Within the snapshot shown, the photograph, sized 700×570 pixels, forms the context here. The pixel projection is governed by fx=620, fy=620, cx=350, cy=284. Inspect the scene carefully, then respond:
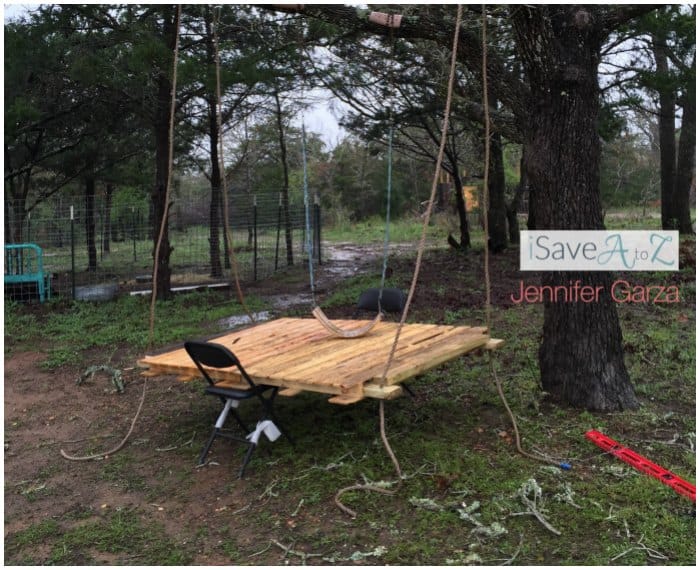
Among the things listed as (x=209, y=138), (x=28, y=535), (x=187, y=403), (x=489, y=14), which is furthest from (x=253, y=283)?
(x=28, y=535)

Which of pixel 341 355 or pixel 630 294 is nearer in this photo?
pixel 341 355

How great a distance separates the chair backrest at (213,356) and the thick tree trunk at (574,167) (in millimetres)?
2204

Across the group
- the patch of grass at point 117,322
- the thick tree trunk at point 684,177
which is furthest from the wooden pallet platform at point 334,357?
the thick tree trunk at point 684,177

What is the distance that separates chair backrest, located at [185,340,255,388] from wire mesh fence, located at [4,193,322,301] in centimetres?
666

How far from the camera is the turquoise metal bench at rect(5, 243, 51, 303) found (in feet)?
30.4

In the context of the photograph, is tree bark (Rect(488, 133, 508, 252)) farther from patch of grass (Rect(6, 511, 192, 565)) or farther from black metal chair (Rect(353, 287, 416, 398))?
patch of grass (Rect(6, 511, 192, 565))

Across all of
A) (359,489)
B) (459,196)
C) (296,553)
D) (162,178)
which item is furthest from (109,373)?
(459,196)

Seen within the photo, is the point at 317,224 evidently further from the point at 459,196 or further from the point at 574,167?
the point at 574,167

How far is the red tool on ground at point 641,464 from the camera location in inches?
117

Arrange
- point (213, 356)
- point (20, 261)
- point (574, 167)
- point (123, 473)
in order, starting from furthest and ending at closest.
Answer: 1. point (20, 261)
2. point (574, 167)
3. point (123, 473)
4. point (213, 356)

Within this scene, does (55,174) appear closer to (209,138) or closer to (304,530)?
(209,138)

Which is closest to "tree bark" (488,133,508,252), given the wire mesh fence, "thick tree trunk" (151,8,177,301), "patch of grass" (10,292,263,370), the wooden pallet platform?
the wire mesh fence

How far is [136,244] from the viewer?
12.2 metres

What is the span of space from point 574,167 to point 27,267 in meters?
8.92
